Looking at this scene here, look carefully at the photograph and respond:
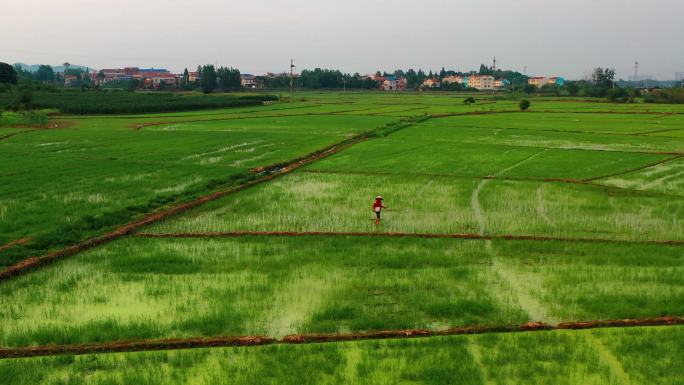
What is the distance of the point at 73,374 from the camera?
7.12m

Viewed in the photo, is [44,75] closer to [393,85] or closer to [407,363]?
[393,85]

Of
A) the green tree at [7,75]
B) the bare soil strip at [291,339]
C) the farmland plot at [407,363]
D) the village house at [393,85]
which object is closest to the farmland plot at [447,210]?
the bare soil strip at [291,339]

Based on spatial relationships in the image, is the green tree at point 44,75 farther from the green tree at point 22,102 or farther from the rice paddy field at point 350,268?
the rice paddy field at point 350,268

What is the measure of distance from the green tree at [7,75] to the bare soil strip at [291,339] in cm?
9475

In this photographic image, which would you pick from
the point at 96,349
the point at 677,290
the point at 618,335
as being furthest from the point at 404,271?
the point at 96,349

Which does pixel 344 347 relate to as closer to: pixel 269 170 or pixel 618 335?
pixel 618 335

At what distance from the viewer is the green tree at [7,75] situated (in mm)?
88213

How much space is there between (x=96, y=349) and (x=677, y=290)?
29.9 ft

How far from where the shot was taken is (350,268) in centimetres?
1103

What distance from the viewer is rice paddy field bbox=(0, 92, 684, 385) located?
24.2 feet

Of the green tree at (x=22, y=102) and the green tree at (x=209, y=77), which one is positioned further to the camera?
the green tree at (x=209, y=77)

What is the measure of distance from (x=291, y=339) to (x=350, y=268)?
3.21 meters

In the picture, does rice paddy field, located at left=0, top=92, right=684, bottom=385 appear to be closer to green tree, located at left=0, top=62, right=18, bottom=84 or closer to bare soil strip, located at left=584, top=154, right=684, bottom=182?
bare soil strip, located at left=584, top=154, right=684, bottom=182

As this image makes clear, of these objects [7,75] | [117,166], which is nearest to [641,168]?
[117,166]
